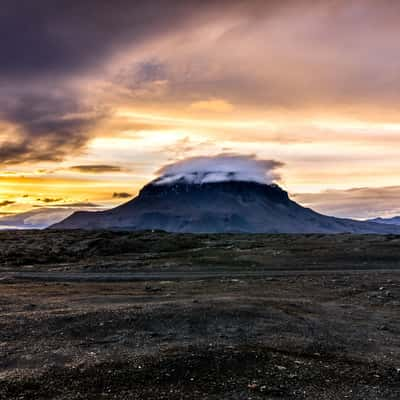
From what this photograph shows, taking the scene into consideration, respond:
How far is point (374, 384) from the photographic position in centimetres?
1113

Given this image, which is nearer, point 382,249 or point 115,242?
point 382,249

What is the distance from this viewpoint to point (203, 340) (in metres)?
14.6

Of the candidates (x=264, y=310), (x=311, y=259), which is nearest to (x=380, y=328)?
(x=264, y=310)

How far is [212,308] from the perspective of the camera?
18.9m

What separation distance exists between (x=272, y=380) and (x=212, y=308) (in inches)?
307

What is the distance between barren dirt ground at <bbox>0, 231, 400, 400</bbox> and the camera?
1081 cm

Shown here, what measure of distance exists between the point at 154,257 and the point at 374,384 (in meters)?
45.1

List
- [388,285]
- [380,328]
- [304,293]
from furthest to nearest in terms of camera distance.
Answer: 1. [388,285]
2. [304,293]
3. [380,328]

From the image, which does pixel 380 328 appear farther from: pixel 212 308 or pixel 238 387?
pixel 238 387

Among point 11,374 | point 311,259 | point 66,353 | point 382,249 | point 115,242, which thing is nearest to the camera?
point 11,374

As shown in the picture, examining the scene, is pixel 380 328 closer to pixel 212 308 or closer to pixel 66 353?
pixel 212 308

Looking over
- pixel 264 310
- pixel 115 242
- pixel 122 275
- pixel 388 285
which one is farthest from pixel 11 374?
pixel 115 242

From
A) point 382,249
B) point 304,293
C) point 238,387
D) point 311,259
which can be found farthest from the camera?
point 382,249

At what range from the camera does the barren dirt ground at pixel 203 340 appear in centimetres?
1081
